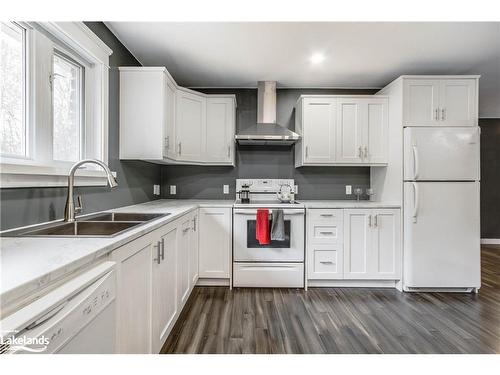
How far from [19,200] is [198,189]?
7.62 feet

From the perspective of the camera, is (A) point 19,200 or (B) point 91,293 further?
(A) point 19,200

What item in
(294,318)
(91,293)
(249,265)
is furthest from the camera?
(249,265)

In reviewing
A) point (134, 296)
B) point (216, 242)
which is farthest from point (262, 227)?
point (134, 296)

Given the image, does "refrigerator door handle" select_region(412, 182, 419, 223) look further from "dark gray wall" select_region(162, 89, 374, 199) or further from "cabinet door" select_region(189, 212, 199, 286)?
"cabinet door" select_region(189, 212, 199, 286)

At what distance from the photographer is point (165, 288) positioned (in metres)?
1.81

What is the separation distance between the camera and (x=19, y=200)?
4.60 feet

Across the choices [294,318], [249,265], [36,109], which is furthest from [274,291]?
[36,109]

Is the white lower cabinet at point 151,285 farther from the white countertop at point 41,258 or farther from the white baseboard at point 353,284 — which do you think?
the white baseboard at point 353,284

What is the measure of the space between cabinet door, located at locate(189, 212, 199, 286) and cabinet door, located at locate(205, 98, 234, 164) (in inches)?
32.9

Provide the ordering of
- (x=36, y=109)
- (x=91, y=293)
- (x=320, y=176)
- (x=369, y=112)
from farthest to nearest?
(x=320, y=176), (x=369, y=112), (x=36, y=109), (x=91, y=293)

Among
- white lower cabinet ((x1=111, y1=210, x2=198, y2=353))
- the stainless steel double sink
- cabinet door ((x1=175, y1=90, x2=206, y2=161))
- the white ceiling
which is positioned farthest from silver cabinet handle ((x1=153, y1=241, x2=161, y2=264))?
the white ceiling

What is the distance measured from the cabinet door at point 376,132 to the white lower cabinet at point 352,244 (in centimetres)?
68
